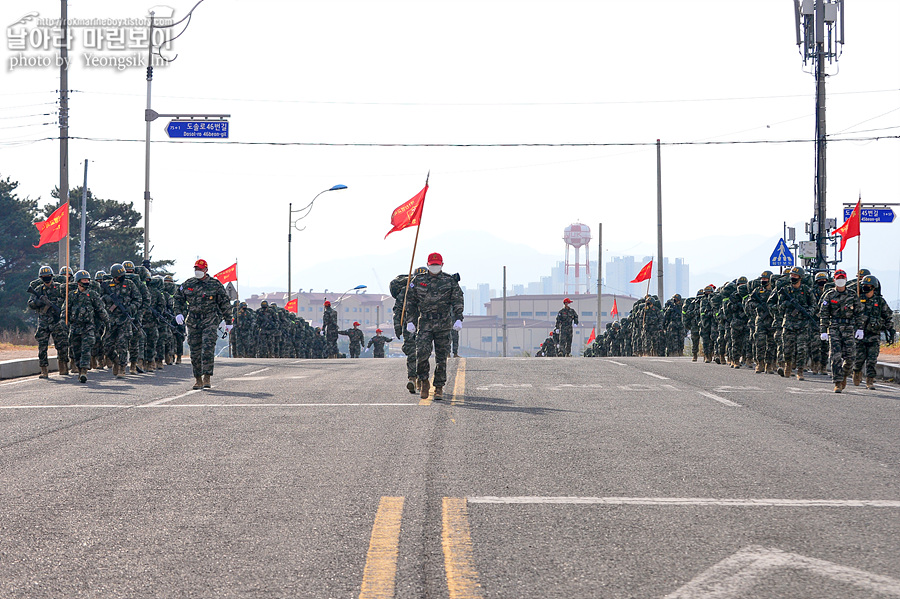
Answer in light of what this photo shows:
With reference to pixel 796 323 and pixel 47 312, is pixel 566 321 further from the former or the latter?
pixel 47 312

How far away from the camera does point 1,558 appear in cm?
487

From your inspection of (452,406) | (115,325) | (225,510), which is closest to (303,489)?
(225,510)

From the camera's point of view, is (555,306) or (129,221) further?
(555,306)

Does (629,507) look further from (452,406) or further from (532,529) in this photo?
(452,406)

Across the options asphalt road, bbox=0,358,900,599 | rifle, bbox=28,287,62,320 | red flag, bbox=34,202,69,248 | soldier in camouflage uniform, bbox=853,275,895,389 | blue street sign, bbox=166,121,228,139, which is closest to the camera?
asphalt road, bbox=0,358,900,599

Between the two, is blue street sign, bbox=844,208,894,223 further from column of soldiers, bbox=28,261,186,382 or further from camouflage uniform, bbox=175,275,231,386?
camouflage uniform, bbox=175,275,231,386

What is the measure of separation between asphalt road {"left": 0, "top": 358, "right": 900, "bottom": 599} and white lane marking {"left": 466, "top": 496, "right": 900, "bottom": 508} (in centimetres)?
3

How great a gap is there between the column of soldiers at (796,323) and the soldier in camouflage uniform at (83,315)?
13.1m

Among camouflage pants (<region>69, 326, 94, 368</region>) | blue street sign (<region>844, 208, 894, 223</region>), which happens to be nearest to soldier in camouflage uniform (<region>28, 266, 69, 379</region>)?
camouflage pants (<region>69, 326, 94, 368</region>)

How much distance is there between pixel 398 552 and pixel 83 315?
13.7 meters

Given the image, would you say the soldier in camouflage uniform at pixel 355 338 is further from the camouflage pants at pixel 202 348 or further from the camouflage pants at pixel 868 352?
the camouflage pants at pixel 868 352

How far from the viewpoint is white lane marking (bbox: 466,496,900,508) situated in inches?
237

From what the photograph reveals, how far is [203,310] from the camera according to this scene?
604 inches

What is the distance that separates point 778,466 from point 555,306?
187289 mm
